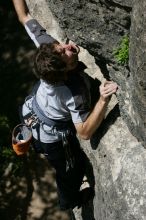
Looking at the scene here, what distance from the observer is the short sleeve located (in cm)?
550

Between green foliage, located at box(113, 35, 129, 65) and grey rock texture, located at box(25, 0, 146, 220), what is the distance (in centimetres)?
5

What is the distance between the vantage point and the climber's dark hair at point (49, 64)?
457cm

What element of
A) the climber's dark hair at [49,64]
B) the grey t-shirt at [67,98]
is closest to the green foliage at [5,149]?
the grey t-shirt at [67,98]

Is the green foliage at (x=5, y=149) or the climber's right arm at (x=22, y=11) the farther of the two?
the green foliage at (x=5, y=149)

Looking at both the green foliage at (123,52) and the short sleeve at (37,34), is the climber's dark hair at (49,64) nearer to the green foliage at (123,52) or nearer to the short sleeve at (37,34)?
the green foliage at (123,52)

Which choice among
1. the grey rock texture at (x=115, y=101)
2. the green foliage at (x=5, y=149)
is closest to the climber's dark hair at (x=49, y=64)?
the grey rock texture at (x=115, y=101)

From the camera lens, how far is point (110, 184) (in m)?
5.41

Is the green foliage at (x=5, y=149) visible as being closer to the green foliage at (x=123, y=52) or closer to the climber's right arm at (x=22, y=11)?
the climber's right arm at (x=22, y=11)

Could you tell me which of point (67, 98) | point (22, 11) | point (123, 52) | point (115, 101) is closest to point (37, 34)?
point (22, 11)

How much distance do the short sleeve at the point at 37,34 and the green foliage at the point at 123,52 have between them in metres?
1.02

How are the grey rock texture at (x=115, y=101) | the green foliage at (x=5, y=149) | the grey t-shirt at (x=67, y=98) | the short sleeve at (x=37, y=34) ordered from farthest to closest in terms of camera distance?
the green foliage at (x=5, y=149)
the short sleeve at (x=37, y=34)
the grey t-shirt at (x=67, y=98)
the grey rock texture at (x=115, y=101)

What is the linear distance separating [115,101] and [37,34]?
113cm

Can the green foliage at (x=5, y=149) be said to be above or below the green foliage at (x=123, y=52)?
below

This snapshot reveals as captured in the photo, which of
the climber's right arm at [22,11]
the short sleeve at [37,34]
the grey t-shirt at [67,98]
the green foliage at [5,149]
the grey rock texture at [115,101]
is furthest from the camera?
the green foliage at [5,149]
